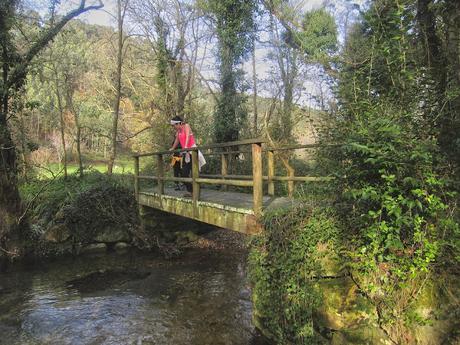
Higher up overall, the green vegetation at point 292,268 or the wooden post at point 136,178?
the wooden post at point 136,178

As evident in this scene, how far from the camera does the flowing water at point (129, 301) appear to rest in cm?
575

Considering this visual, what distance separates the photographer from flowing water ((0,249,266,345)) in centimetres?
575

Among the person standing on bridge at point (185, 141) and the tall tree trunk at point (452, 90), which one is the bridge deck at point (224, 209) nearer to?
the person standing on bridge at point (185, 141)

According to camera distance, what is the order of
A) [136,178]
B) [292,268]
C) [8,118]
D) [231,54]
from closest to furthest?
[292,268] → [8,118] → [136,178] → [231,54]

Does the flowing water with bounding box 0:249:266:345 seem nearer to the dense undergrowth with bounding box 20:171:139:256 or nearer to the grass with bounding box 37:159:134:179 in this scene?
the dense undergrowth with bounding box 20:171:139:256

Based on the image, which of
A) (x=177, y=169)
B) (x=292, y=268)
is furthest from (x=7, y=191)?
(x=292, y=268)

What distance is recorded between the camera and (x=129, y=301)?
721 cm

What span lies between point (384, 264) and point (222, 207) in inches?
121

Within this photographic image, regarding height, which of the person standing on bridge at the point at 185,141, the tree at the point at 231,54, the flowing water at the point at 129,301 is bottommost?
the flowing water at the point at 129,301

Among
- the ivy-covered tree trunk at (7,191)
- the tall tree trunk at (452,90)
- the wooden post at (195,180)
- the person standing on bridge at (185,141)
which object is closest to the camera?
the tall tree trunk at (452,90)

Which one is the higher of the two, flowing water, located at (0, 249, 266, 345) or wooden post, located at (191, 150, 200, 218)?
wooden post, located at (191, 150, 200, 218)

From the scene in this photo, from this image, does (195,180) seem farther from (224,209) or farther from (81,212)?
(81,212)

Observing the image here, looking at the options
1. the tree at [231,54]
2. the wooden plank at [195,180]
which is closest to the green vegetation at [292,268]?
the wooden plank at [195,180]

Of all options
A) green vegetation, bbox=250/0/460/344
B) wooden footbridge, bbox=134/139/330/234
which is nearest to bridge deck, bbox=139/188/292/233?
wooden footbridge, bbox=134/139/330/234
